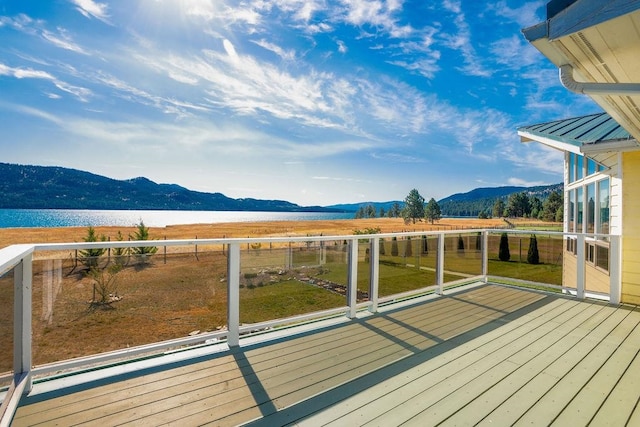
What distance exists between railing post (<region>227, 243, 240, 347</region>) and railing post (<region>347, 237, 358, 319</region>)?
52.7 inches

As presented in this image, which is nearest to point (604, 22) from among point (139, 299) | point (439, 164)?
point (139, 299)

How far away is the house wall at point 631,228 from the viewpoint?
181 inches

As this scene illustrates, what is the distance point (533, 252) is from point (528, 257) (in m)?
0.15

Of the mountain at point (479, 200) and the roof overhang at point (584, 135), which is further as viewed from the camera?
the mountain at point (479, 200)

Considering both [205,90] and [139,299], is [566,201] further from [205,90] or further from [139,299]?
[205,90]

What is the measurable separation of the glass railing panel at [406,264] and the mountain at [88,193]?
131882mm

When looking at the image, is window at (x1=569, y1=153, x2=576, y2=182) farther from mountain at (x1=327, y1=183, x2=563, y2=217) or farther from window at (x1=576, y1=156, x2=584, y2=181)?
mountain at (x1=327, y1=183, x2=563, y2=217)

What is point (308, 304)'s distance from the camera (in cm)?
333

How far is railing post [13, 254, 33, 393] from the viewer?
1885mm

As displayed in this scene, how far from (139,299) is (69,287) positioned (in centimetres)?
45

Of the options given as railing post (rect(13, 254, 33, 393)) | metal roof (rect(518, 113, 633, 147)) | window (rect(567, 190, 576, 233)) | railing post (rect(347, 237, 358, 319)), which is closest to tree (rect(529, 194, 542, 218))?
window (rect(567, 190, 576, 233))

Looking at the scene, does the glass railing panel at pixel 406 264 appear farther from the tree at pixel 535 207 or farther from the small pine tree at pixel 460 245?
the tree at pixel 535 207

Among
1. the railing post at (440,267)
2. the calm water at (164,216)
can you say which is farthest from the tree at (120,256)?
the calm water at (164,216)

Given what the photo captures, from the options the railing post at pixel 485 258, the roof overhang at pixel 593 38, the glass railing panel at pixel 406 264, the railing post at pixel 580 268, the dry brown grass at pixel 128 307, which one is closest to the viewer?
the roof overhang at pixel 593 38
